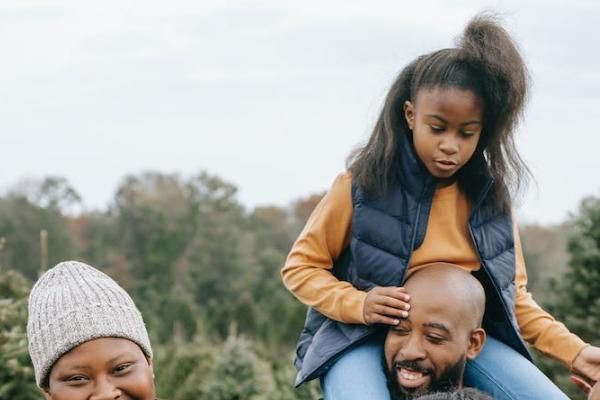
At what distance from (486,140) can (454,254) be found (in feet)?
1.38

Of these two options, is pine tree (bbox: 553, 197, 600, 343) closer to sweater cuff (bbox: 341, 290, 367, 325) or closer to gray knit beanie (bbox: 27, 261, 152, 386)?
sweater cuff (bbox: 341, 290, 367, 325)

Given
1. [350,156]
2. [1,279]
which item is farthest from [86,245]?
[350,156]

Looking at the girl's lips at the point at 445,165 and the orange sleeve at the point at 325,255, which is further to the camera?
the orange sleeve at the point at 325,255

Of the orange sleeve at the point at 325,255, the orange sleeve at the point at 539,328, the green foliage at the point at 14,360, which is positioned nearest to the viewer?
the orange sleeve at the point at 325,255

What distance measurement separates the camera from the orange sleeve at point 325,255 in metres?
3.41

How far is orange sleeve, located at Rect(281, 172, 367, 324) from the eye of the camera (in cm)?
341

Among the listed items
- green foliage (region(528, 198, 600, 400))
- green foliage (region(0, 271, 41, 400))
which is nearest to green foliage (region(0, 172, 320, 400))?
green foliage (region(528, 198, 600, 400))

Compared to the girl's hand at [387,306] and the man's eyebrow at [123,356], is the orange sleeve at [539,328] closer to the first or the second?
the girl's hand at [387,306]

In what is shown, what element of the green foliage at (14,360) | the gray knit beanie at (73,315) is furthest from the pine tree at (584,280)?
the gray knit beanie at (73,315)

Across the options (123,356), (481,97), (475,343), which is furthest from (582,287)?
(123,356)

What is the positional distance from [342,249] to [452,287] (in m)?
0.50

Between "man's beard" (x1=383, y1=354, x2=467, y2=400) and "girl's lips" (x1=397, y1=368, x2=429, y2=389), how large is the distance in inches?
0.5

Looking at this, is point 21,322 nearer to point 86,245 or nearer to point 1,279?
point 1,279

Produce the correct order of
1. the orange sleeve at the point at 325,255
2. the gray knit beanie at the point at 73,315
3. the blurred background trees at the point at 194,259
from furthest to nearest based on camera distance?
the blurred background trees at the point at 194,259
the orange sleeve at the point at 325,255
the gray knit beanie at the point at 73,315
